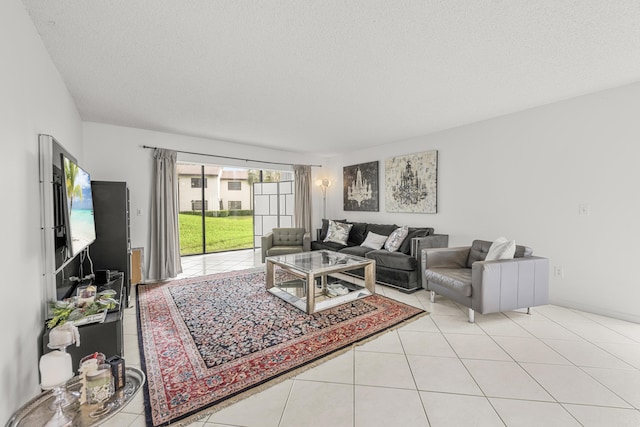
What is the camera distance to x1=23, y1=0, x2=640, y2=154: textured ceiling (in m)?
1.68

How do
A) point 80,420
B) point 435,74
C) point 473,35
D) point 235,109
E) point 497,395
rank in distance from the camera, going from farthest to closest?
point 235,109 → point 435,74 → point 473,35 → point 497,395 → point 80,420

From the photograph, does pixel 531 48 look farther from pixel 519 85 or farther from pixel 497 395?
pixel 497 395

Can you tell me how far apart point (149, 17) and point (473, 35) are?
2.21 metres

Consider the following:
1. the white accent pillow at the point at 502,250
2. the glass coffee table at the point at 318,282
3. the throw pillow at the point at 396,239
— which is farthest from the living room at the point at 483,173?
the glass coffee table at the point at 318,282

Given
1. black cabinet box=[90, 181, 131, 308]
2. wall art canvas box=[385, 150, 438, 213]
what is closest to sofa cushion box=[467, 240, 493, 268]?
wall art canvas box=[385, 150, 438, 213]

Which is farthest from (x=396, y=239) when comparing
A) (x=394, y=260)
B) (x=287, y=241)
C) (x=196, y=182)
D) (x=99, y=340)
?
(x=196, y=182)

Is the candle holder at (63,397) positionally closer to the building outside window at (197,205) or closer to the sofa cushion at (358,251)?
the sofa cushion at (358,251)

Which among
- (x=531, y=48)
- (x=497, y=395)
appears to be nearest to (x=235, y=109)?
(x=531, y=48)

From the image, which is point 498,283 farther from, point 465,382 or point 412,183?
point 412,183

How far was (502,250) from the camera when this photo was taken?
2895 mm

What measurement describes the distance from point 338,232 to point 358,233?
A: 0.40m

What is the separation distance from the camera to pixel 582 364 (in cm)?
202

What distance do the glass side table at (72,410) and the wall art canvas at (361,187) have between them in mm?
4773

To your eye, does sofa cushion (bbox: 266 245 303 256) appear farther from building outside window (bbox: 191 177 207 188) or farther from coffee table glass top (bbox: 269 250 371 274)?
building outside window (bbox: 191 177 207 188)
